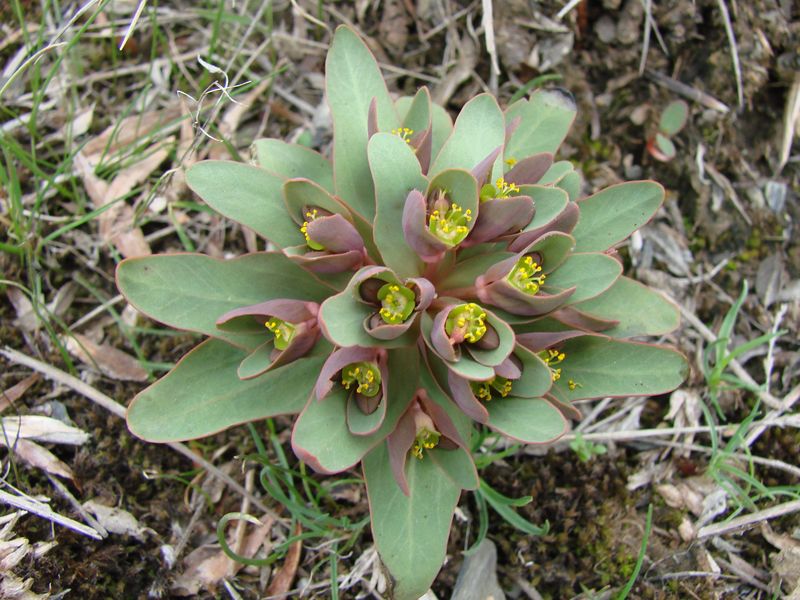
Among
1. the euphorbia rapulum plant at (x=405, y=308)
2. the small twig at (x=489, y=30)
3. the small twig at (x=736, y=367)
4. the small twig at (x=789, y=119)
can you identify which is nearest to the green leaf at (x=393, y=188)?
the euphorbia rapulum plant at (x=405, y=308)

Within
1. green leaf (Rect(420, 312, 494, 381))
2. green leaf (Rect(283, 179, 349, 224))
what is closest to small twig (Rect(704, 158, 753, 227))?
green leaf (Rect(420, 312, 494, 381))

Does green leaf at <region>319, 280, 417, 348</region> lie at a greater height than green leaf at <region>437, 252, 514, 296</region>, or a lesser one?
greater

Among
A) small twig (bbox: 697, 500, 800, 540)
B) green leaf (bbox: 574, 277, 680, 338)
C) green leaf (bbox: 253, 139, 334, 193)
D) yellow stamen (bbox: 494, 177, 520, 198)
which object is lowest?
small twig (bbox: 697, 500, 800, 540)

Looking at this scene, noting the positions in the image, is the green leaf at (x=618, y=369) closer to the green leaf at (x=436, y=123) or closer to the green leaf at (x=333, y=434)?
the green leaf at (x=333, y=434)

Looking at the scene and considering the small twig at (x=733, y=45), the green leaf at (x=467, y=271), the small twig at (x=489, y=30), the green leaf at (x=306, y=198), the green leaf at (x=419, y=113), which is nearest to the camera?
the green leaf at (x=306, y=198)

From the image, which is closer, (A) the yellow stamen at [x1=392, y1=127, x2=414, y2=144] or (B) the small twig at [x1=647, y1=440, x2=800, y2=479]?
(A) the yellow stamen at [x1=392, y1=127, x2=414, y2=144]

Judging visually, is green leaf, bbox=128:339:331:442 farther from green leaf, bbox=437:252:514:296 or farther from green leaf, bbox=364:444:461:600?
green leaf, bbox=437:252:514:296

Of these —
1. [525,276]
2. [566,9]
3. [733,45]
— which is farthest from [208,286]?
[733,45]
